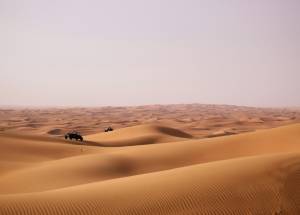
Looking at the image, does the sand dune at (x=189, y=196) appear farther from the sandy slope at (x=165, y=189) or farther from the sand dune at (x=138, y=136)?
the sand dune at (x=138, y=136)

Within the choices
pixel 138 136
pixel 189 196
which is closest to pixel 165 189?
pixel 189 196

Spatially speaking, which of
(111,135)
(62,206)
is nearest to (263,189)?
(62,206)

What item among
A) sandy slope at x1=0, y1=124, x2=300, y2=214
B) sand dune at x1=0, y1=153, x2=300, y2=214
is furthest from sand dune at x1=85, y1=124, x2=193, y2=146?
sand dune at x1=0, y1=153, x2=300, y2=214

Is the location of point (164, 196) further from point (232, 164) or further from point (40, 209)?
point (232, 164)

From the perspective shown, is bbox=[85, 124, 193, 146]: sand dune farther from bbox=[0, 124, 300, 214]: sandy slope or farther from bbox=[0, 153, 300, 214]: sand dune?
bbox=[0, 153, 300, 214]: sand dune

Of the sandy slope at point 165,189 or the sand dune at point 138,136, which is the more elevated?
the sandy slope at point 165,189

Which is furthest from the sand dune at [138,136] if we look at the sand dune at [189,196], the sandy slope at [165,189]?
the sand dune at [189,196]

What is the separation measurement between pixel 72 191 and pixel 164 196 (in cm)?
213

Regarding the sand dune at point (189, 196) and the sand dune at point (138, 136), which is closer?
the sand dune at point (189, 196)

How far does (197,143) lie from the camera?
19.3 m

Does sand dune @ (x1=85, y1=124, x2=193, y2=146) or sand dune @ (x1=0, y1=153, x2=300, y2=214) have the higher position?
sand dune @ (x1=0, y1=153, x2=300, y2=214)

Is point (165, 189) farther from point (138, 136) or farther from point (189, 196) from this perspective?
point (138, 136)

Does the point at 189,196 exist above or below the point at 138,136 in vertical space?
above

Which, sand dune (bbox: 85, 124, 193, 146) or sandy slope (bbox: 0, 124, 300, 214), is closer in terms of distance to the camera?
sandy slope (bbox: 0, 124, 300, 214)
